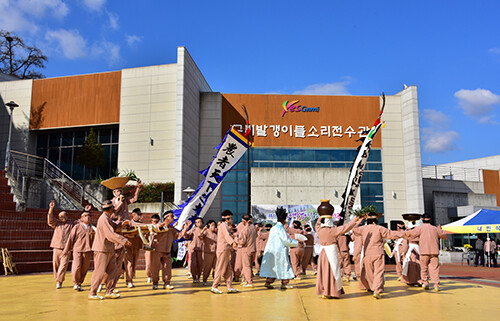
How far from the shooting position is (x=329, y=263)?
25.7 feet

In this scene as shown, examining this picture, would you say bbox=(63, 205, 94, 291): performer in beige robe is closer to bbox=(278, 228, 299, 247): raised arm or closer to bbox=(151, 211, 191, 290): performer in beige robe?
bbox=(151, 211, 191, 290): performer in beige robe

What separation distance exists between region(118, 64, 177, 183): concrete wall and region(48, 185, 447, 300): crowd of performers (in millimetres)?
15025

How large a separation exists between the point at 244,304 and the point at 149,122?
20358 mm

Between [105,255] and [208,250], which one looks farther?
[208,250]

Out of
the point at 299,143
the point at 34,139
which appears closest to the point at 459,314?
the point at 299,143

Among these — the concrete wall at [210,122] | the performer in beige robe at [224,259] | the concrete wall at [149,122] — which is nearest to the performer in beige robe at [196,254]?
the performer in beige robe at [224,259]

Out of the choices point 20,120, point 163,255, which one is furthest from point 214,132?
point 163,255

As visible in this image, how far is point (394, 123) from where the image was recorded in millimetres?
30125

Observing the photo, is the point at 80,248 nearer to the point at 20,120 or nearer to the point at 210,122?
the point at 210,122

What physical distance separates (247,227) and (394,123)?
2367 centimetres

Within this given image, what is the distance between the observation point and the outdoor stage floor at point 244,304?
592cm

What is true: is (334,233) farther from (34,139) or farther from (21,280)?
(34,139)

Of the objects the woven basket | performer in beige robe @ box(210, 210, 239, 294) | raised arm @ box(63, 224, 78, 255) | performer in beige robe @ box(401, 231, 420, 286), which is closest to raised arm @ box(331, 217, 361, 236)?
performer in beige robe @ box(210, 210, 239, 294)

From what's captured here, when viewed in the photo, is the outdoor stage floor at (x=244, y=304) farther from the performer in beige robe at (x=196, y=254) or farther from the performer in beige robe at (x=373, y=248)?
the performer in beige robe at (x=196, y=254)
